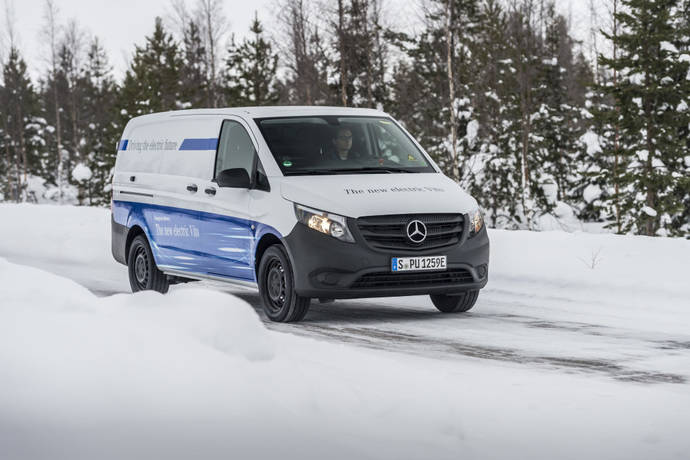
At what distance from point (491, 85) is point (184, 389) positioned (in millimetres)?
34138

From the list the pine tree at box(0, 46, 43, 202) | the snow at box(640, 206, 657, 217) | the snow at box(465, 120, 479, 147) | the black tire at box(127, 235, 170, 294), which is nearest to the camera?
the black tire at box(127, 235, 170, 294)

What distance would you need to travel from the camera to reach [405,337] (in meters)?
8.05

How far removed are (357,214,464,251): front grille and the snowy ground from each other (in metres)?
1.15

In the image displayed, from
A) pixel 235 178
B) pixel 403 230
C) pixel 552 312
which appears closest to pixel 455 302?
pixel 552 312

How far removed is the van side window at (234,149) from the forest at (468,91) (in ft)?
57.4

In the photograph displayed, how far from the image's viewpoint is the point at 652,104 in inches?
1096

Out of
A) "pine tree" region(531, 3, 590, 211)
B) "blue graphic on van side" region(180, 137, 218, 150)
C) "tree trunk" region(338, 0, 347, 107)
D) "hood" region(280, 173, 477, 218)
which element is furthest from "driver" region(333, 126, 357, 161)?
"pine tree" region(531, 3, 590, 211)

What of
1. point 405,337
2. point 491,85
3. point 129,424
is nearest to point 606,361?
point 405,337

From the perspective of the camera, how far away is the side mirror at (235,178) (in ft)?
30.4

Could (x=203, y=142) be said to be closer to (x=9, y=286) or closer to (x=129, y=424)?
(x=9, y=286)

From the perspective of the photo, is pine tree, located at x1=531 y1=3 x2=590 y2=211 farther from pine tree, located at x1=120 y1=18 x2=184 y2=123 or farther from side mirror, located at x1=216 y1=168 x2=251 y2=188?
side mirror, located at x1=216 y1=168 x2=251 y2=188

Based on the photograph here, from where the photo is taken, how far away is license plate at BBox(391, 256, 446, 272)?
8602mm

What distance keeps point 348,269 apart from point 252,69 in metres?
48.2

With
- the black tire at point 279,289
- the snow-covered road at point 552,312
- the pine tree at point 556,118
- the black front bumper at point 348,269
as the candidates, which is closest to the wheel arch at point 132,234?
the snow-covered road at point 552,312
